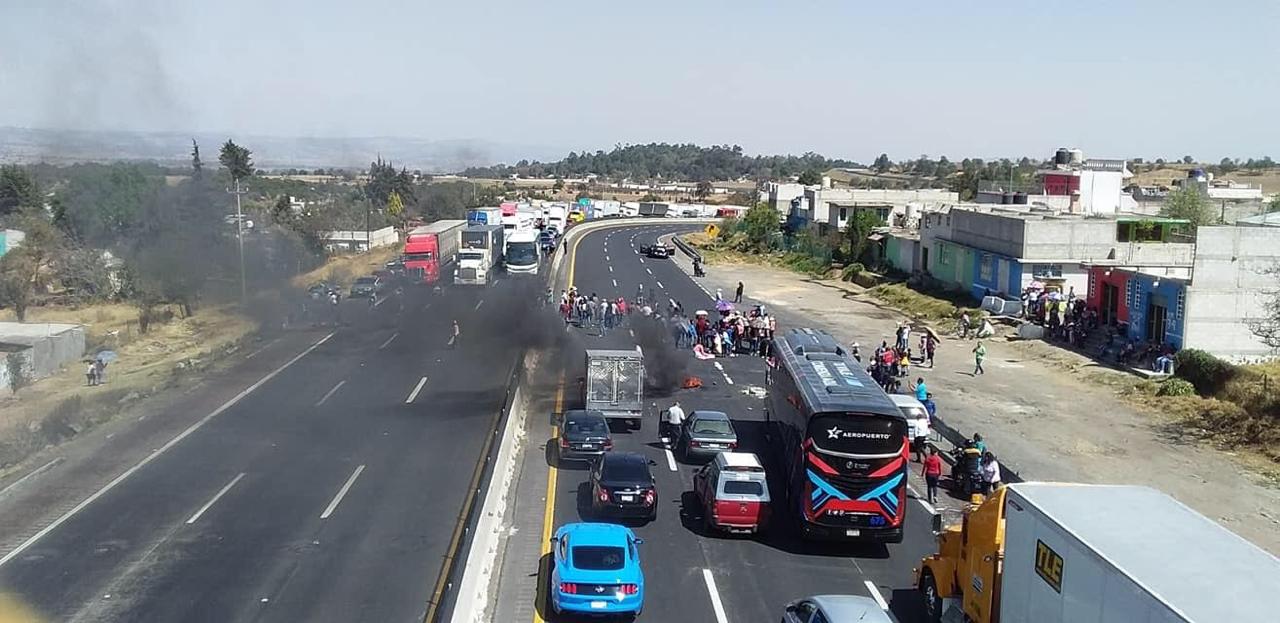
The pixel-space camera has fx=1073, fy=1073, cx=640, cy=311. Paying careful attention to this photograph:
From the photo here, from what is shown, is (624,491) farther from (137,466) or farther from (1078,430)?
(1078,430)

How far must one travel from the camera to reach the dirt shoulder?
22938mm

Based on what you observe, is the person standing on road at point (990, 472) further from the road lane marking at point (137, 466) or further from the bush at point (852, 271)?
the bush at point (852, 271)

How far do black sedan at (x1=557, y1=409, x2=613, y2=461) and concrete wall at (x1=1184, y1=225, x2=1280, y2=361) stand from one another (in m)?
21.6

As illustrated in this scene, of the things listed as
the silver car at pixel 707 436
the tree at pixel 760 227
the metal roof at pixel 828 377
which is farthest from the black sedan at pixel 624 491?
the tree at pixel 760 227

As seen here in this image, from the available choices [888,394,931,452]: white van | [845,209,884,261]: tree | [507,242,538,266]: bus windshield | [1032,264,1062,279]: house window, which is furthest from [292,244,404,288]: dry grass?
[888,394,931,452]: white van

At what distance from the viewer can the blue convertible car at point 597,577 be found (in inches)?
585

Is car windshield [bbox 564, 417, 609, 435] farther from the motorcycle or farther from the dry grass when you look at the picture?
the dry grass

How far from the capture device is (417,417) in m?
28.6

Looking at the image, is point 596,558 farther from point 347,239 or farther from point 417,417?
point 347,239

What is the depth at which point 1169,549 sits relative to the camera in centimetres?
1048

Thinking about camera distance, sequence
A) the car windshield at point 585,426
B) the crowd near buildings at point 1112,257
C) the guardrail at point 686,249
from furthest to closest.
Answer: the guardrail at point 686,249, the crowd near buildings at point 1112,257, the car windshield at point 585,426

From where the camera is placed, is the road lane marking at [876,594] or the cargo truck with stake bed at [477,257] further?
the cargo truck with stake bed at [477,257]

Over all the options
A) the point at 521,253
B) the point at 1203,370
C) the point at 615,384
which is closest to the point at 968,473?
the point at 615,384

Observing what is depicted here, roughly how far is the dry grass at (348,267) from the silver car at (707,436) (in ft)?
132
